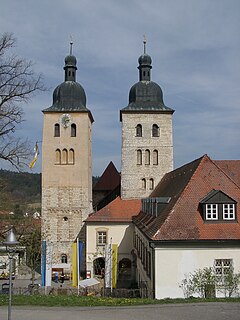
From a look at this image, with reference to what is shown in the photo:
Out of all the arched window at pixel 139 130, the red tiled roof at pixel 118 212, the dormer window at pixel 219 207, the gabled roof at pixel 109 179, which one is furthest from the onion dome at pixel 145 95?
the dormer window at pixel 219 207

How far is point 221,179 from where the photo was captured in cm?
2161

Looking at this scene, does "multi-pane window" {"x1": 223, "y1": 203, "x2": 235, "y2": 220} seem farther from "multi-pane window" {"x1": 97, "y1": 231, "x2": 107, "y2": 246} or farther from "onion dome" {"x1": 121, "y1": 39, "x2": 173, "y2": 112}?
"onion dome" {"x1": 121, "y1": 39, "x2": 173, "y2": 112}

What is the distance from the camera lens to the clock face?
38.4 m

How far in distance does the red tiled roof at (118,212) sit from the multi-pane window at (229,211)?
16059mm

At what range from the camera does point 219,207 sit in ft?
64.2

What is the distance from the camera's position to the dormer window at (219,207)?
19438 millimetres

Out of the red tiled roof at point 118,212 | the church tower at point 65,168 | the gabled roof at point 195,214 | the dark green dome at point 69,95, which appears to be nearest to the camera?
the gabled roof at point 195,214

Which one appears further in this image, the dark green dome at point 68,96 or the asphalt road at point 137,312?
the dark green dome at point 68,96

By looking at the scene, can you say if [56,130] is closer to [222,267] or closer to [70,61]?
A: [70,61]

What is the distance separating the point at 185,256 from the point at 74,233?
20.3m

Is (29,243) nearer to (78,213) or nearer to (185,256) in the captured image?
(78,213)

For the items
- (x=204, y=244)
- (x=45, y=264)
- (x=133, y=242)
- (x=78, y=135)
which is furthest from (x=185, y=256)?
(x=78, y=135)

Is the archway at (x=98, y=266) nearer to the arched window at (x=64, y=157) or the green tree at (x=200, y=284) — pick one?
the arched window at (x=64, y=157)

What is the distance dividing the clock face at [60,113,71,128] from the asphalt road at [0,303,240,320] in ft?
81.1
